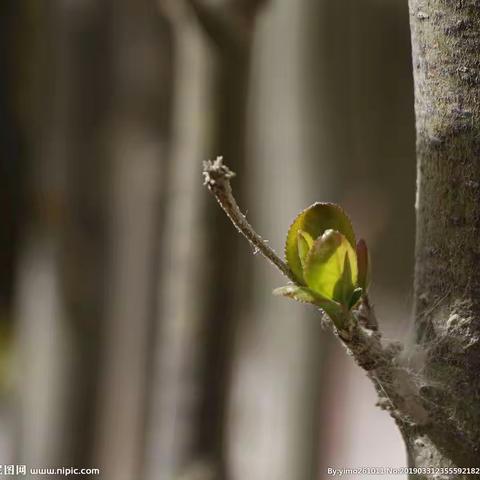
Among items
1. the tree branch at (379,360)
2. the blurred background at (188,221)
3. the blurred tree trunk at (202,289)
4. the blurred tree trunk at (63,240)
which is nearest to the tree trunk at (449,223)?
the tree branch at (379,360)

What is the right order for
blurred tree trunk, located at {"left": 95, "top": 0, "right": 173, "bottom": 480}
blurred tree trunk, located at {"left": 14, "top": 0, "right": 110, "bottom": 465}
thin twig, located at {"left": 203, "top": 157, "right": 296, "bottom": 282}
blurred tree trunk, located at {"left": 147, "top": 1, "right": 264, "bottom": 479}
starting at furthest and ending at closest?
blurred tree trunk, located at {"left": 95, "top": 0, "right": 173, "bottom": 480} < blurred tree trunk, located at {"left": 14, "top": 0, "right": 110, "bottom": 465} < blurred tree trunk, located at {"left": 147, "top": 1, "right": 264, "bottom": 479} < thin twig, located at {"left": 203, "top": 157, "right": 296, "bottom": 282}

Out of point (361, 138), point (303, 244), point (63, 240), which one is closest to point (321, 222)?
point (303, 244)

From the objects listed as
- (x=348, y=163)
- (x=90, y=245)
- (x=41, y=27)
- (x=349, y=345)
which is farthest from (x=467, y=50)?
(x=41, y=27)

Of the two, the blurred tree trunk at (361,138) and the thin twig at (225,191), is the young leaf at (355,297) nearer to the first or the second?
the thin twig at (225,191)

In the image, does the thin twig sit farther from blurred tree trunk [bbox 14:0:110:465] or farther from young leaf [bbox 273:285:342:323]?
blurred tree trunk [bbox 14:0:110:465]

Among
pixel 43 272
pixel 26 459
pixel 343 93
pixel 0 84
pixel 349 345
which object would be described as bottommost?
pixel 26 459

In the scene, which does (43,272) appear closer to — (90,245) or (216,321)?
(90,245)

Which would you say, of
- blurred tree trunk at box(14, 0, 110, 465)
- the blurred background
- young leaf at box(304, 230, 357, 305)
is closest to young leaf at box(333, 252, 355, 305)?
young leaf at box(304, 230, 357, 305)
